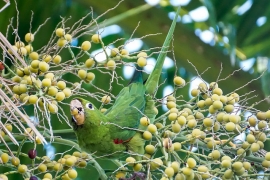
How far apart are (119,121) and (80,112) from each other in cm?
18

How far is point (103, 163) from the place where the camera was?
6.91 feet

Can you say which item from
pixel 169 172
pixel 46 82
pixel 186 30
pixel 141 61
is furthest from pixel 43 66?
pixel 186 30

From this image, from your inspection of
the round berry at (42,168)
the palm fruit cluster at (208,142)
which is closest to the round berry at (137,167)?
the palm fruit cluster at (208,142)

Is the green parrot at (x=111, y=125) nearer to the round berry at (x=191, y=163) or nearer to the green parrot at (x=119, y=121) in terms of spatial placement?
the green parrot at (x=119, y=121)

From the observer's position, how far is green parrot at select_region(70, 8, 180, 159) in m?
1.33

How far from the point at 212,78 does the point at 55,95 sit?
121 centimetres

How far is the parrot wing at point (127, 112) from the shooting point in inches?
56.2

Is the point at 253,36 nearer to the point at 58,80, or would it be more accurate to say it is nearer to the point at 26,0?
the point at 26,0

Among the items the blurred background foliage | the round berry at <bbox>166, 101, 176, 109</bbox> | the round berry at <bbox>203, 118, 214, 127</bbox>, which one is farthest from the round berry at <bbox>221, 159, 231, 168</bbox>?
the blurred background foliage

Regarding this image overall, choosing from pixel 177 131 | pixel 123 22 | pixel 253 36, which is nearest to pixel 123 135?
pixel 177 131

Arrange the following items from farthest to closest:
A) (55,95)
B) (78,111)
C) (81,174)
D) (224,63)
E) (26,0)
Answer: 1. (224,63)
2. (81,174)
3. (26,0)
4. (78,111)
5. (55,95)

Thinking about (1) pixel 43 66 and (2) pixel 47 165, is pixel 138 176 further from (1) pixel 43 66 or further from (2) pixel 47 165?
(1) pixel 43 66

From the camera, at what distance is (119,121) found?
145 cm

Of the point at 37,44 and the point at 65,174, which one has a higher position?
the point at 37,44
